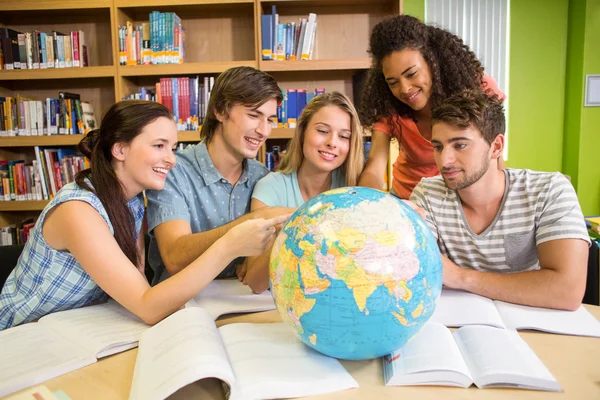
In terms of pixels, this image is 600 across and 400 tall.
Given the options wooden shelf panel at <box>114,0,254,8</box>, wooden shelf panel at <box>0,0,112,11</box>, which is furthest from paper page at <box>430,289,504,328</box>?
wooden shelf panel at <box>0,0,112,11</box>

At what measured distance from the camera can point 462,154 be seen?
1717 millimetres

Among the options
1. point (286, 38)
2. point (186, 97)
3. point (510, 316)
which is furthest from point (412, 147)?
point (186, 97)

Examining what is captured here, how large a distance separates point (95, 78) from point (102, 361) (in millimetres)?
3841

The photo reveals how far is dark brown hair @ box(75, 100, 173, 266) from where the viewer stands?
1.58 m

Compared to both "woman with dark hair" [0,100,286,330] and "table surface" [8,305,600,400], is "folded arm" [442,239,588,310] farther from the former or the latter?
"woman with dark hair" [0,100,286,330]

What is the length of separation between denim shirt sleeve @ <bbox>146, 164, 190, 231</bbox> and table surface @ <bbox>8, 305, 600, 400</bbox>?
26.8 inches

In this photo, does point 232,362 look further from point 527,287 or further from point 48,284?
point 527,287

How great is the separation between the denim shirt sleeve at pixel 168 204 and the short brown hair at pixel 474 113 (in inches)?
41.9

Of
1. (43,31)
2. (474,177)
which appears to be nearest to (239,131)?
(474,177)

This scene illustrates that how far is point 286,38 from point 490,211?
2733 millimetres

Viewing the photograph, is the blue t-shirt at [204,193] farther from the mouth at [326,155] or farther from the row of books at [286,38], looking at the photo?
the row of books at [286,38]

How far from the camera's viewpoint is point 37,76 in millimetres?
3938

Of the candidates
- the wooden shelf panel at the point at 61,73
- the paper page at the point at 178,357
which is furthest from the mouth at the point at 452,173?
the wooden shelf panel at the point at 61,73

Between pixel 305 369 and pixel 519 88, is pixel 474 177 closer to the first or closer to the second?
pixel 305 369
